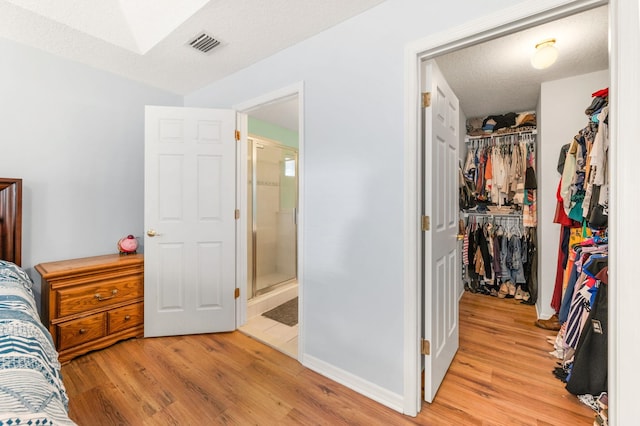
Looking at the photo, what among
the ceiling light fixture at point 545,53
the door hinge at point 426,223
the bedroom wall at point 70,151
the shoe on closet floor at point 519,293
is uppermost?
the ceiling light fixture at point 545,53

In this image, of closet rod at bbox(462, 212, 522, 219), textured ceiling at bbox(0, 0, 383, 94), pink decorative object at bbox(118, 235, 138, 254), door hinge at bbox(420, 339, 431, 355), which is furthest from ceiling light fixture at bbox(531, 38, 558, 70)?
pink decorative object at bbox(118, 235, 138, 254)

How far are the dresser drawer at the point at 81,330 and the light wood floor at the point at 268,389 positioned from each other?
0.13 metres

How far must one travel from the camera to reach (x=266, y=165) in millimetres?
3400

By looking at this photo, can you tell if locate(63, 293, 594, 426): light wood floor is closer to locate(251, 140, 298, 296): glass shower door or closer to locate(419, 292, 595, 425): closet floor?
locate(419, 292, 595, 425): closet floor

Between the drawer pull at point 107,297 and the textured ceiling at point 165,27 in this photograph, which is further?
the drawer pull at point 107,297

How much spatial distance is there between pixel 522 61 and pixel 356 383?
2.86m

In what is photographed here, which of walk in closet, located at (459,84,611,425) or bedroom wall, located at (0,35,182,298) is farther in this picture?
bedroom wall, located at (0,35,182,298)

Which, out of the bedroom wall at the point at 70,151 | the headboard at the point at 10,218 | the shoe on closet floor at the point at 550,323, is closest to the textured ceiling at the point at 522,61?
the shoe on closet floor at the point at 550,323

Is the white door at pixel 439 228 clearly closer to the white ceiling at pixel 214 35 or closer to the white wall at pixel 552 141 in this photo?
the white ceiling at pixel 214 35

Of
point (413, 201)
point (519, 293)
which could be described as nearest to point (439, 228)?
point (413, 201)

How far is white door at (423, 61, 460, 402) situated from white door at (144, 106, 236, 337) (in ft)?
5.53

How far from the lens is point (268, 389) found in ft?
5.71

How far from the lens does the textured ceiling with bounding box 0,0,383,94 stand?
5.53ft

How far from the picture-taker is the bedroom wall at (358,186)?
157 centimetres
